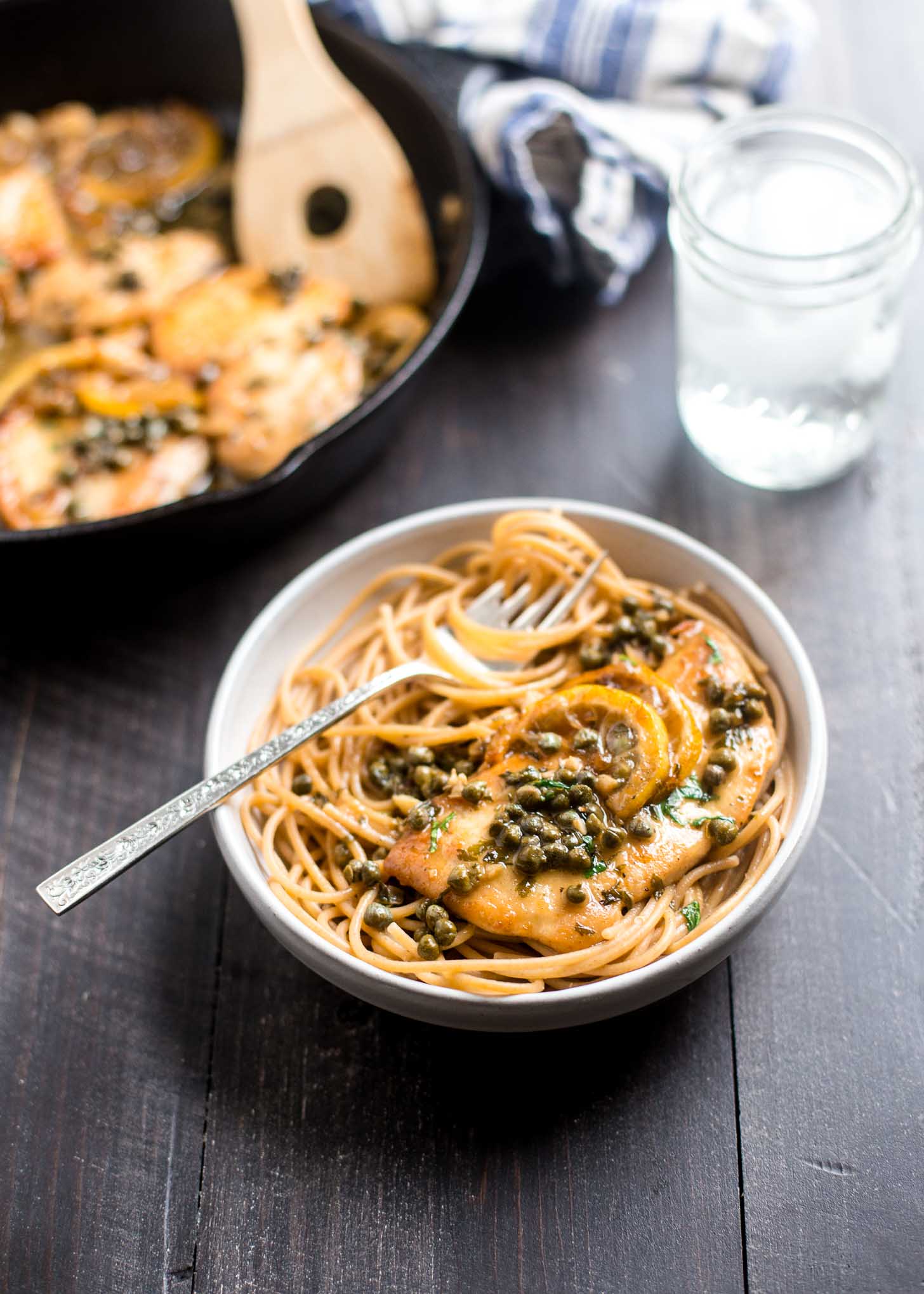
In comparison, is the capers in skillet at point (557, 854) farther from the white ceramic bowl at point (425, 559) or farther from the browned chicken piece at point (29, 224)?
the browned chicken piece at point (29, 224)

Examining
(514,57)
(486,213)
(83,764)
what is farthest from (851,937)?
(514,57)

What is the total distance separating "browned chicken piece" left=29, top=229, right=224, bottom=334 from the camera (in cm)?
389

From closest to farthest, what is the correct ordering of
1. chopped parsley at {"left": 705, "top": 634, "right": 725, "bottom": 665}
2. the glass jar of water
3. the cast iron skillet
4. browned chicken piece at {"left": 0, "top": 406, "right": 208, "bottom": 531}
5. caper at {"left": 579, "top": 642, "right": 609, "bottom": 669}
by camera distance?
1. chopped parsley at {"left": 705, "top": 634, "right": 725, "bottom": 665}
2. caper at {"left": 579, "top": 642, "right": 609, "bottom": 669}
3. the cast iron skillet
4. the glass jar of water
5. browned chicken piece at {"left": 0, "top": 406, "right": 208, "bottom": 531}

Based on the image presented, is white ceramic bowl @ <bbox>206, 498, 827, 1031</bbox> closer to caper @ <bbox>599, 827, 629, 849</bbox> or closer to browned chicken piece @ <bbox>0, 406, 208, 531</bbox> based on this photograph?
caper @ <bbox>599, 827, 629, 849</bbox>

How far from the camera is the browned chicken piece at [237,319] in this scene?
3.70 meters

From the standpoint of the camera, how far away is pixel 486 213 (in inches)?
152

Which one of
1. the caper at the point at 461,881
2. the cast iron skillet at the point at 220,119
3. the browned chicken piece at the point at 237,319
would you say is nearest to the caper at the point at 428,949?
the caper at the point at 461,881

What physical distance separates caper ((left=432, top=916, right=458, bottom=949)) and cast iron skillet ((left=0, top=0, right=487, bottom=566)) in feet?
3.87

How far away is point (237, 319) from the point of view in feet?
12.3

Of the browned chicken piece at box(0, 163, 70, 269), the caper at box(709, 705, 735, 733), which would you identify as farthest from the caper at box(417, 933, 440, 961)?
the browned chicken piece at box(0, 163, 70, 269)

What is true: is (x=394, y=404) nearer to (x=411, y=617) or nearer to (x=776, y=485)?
(x=411, y=617)

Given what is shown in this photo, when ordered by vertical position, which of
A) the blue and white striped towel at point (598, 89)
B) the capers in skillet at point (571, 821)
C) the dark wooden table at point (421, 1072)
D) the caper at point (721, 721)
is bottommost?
the dark wooden table at point (421, 1072)

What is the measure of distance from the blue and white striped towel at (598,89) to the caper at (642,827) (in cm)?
207

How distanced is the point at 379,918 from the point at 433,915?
12cm
